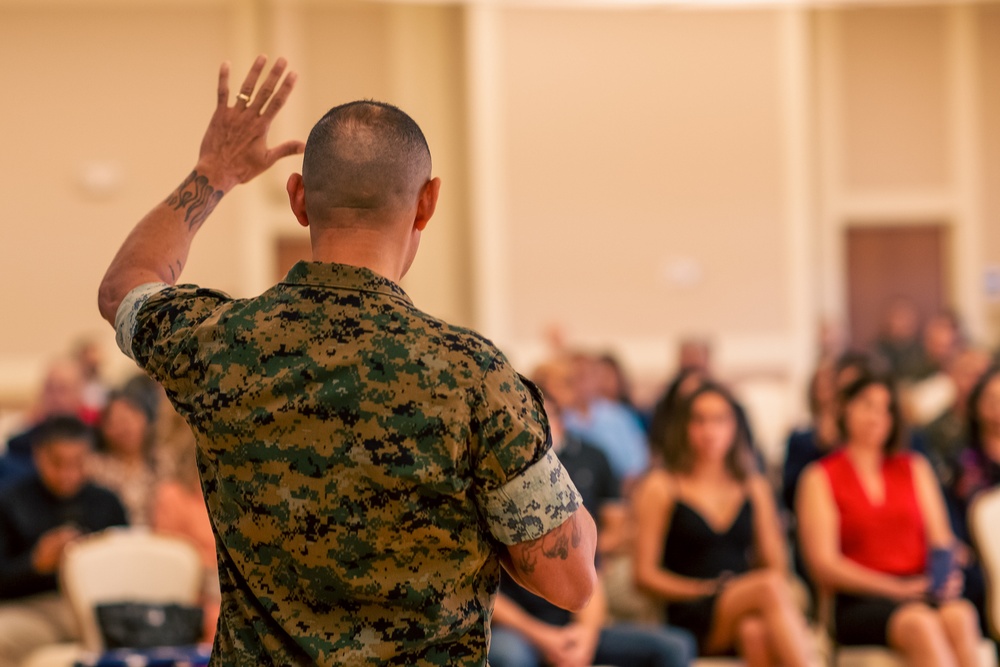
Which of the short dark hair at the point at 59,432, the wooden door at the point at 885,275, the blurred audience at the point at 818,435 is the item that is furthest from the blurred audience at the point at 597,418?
the wooden door at the point at 885,275

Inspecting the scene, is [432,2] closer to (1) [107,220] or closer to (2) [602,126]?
(2) [602,126]

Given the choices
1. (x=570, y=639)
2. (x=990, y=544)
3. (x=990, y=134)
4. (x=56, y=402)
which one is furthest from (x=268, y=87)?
(x=990, y=134)

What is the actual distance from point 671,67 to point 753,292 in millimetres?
2214

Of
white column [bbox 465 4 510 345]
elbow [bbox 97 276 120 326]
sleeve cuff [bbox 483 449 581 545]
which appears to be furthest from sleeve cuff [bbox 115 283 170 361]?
white column [bbox 465 4 510 345]

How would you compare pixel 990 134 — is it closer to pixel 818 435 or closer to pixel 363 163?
pixel 818 435

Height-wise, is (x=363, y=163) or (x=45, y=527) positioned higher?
(x=363, y=163)

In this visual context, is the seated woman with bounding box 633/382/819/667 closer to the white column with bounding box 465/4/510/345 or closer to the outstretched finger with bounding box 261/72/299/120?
the outstretched finger with bounding box 261/72/299/120

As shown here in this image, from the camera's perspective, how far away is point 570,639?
177 inches

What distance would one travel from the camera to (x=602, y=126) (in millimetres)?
12125

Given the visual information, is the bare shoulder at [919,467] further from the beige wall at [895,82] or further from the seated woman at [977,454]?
the beige wall at [895,82]

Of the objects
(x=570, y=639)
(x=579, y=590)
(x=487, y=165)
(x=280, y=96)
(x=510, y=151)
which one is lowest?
(x=570, y=639)

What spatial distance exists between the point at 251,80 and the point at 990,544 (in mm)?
3813

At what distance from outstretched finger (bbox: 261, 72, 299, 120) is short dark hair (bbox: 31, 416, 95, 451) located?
12.2 feet

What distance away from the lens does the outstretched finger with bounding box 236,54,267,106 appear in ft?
6.02
